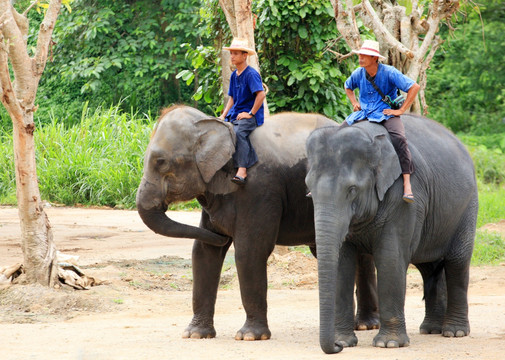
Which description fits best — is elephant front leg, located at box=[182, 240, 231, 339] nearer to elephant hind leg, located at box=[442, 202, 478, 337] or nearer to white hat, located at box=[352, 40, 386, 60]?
elephant hind leg, located at box=[442, 202, 478, 337]

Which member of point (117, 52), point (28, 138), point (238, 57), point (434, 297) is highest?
point (238, 57)

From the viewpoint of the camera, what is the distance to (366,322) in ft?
24.1

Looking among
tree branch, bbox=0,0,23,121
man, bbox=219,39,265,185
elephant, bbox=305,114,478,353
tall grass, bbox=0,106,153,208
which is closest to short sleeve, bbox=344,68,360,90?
elephant, bbox=305,114,478,353

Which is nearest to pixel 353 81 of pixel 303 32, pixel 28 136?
pixel 28 136

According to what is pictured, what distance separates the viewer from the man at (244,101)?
6828mm

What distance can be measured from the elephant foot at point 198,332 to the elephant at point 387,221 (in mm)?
1096

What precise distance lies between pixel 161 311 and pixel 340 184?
3.01 m

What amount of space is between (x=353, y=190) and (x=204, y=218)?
150 centimetres

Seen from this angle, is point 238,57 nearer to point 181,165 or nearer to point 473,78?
point 181,165

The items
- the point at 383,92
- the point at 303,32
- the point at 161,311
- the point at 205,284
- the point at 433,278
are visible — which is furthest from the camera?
the point at 303,32

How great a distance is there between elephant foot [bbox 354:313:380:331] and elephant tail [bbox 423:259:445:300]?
440 millimetres

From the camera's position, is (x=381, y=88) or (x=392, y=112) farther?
(x=381, y=88)

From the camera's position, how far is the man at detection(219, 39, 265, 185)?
6.83 m

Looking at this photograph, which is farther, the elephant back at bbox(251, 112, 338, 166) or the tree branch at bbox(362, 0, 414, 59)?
the tree branch at bbox(362, 0, 414, 59)
